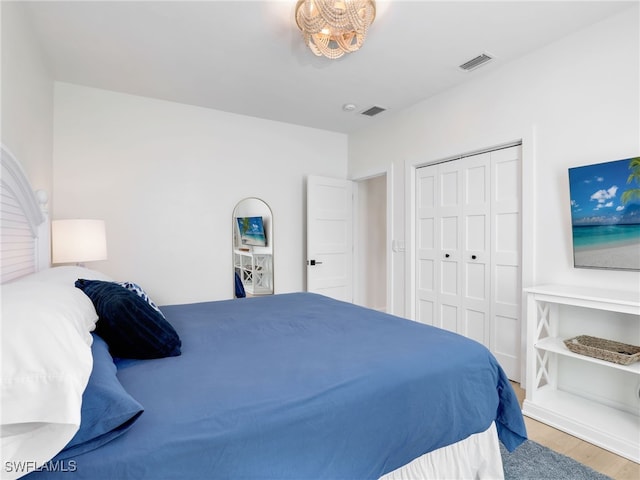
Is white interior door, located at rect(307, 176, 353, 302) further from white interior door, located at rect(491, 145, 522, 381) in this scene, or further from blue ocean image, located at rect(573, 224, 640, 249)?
blue ocean image, located at rect(573, 224, 640, 249)

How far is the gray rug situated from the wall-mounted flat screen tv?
1226 mm

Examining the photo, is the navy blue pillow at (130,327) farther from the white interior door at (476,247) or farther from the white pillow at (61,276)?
the white interior door at (476,247)

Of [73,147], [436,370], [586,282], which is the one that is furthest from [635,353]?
[73,147]

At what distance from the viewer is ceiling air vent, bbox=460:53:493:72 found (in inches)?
106

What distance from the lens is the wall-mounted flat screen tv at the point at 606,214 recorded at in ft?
6.76

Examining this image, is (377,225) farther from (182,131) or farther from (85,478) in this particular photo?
(85,478)

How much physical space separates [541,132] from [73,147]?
4095mm

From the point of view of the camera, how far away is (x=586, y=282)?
2.32 metres

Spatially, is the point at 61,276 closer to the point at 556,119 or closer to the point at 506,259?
the point at 506,259

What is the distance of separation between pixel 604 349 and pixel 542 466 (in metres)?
0.88

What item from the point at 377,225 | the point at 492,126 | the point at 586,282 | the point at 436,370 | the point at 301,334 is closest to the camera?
the point at 436,370

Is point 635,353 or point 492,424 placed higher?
point 635,353

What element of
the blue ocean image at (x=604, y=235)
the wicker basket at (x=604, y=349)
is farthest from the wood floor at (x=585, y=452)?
the blue ocean image at (x=604, y=235)

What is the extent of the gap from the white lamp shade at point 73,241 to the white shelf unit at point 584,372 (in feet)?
11.0
